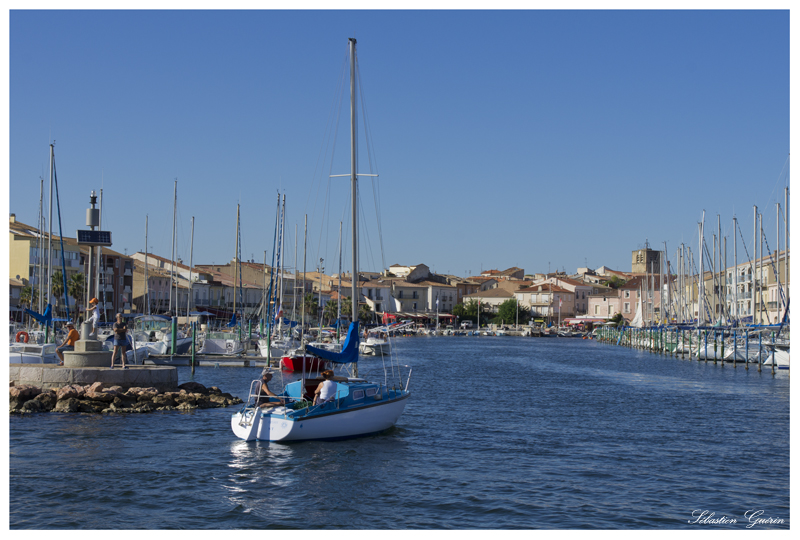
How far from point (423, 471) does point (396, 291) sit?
467ft

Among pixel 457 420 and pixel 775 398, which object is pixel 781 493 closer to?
pixel 457 420

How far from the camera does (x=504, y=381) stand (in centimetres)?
4569

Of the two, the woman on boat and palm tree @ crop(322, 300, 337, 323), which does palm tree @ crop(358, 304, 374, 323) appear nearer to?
palm tree @ crop(322, 300, 337, 323)

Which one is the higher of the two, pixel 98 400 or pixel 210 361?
pixel 210 361

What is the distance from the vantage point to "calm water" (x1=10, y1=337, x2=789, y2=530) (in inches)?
586

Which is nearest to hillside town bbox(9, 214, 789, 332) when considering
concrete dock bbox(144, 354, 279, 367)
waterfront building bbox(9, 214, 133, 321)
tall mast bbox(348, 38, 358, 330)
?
waterfront building bbox(9, 214, 133, 321)

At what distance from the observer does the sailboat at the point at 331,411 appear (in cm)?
2058

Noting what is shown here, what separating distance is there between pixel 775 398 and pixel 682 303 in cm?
5472

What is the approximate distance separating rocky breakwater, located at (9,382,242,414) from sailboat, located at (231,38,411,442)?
6.57 m

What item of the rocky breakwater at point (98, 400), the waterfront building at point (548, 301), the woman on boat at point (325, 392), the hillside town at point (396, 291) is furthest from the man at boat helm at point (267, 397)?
the waterfront building at point (548, 301)

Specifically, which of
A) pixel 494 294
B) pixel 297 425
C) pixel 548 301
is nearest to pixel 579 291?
pixel 548 301

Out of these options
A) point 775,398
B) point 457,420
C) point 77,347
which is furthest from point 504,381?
point 77,347

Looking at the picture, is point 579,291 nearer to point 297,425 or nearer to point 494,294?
point 494,294

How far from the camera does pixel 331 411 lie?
21062mm
